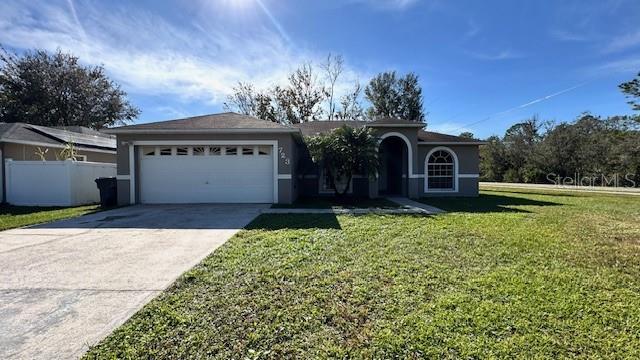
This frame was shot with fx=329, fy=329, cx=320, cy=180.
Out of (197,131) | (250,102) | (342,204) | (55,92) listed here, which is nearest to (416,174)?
(342,204)

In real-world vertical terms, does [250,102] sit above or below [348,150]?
above

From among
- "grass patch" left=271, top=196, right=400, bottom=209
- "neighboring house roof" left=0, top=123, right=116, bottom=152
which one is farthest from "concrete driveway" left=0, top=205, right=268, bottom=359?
"neighboring house roof" left=0, top=123, right=116, bottom=152

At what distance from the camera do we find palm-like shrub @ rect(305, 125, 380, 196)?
1268 centimetres

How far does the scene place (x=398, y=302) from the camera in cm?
371

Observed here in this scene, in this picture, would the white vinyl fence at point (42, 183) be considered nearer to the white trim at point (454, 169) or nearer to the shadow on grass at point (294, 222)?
the shadow on grass at point (294, 222)

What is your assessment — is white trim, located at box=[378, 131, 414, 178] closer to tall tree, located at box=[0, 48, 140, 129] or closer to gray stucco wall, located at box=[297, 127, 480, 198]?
gray stucco wall, located at box=[297, 127, 480, 198]

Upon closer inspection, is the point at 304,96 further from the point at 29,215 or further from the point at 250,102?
the point at 29,215

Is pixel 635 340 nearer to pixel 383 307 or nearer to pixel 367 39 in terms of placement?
pixel 383 307

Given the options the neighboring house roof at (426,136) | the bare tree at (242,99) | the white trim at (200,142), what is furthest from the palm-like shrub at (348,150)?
the bare tree at (242,99)

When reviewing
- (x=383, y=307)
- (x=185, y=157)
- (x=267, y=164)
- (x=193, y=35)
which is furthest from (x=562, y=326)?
(x=193, y=35)

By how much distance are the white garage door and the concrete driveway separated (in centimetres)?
352

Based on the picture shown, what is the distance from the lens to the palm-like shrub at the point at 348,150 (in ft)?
41.6

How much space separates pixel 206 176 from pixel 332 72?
80.4ft

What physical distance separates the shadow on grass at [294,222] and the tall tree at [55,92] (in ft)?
108
